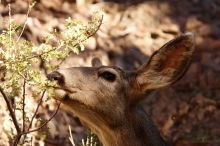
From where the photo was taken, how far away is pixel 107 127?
5.49 meters

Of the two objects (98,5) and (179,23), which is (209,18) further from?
(98,5)

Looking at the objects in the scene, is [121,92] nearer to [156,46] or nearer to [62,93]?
[62,93]

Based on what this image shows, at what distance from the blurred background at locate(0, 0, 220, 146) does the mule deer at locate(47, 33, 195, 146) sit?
9.63 feet

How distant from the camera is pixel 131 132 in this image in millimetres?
5559

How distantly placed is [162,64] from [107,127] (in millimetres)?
780

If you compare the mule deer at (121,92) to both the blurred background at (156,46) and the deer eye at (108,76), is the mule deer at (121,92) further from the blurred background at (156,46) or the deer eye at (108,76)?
the blurred background at (156,46)

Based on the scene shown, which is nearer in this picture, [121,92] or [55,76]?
[55,76]

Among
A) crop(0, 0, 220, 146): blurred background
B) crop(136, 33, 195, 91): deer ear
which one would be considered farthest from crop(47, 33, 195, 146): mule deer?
crop(0, 0, 220, 146): blurred background

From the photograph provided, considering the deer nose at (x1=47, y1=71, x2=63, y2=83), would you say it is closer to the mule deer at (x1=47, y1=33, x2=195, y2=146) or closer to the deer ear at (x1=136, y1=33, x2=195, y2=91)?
the mule deer at (x1=47, y1=33, x2=195, y2=146)

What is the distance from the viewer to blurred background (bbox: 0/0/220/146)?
31.5 ft

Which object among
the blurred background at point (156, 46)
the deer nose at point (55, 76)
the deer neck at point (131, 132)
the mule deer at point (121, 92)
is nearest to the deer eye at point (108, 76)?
the mule deer at point (121, 92)

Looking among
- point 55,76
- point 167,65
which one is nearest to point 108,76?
point 167,65

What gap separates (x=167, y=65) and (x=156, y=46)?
602cm

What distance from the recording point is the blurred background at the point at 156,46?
378 inches
